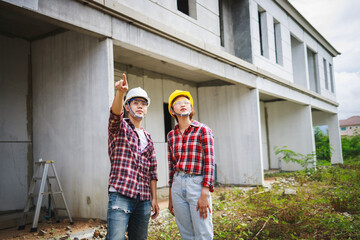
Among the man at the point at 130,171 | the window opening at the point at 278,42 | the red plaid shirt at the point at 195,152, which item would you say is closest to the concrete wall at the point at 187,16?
the man at the point at 130,171

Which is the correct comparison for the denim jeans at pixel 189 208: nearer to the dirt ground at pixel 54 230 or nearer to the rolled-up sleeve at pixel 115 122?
the rolled-up sleeve at pixel 115 122

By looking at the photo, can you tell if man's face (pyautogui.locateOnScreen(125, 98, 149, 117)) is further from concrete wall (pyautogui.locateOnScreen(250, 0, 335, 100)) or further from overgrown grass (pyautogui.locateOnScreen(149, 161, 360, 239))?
concrete wall (pyautogui.locateOnScreen(250, 0, 335, 100))

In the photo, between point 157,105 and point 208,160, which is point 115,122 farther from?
point 157,105

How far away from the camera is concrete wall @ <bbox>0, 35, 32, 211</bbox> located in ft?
20.2

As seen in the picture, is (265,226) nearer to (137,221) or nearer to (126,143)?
(137,221)

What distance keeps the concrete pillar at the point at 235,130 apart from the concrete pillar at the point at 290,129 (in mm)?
→ 5519

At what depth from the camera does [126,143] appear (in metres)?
2.61

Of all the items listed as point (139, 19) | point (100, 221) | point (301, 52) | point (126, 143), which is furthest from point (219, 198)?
point (301, 52)

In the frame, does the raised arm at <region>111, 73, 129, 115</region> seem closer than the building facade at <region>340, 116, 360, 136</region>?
Yes

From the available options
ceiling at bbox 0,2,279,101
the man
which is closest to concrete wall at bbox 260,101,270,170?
ceiling at bbox 0,2,279,101

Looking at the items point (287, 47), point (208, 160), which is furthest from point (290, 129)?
point (208, 160)

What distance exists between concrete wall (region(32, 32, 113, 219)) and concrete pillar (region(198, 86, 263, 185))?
6.02m

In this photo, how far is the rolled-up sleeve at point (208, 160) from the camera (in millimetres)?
2684

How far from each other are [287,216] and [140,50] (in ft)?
14.0
